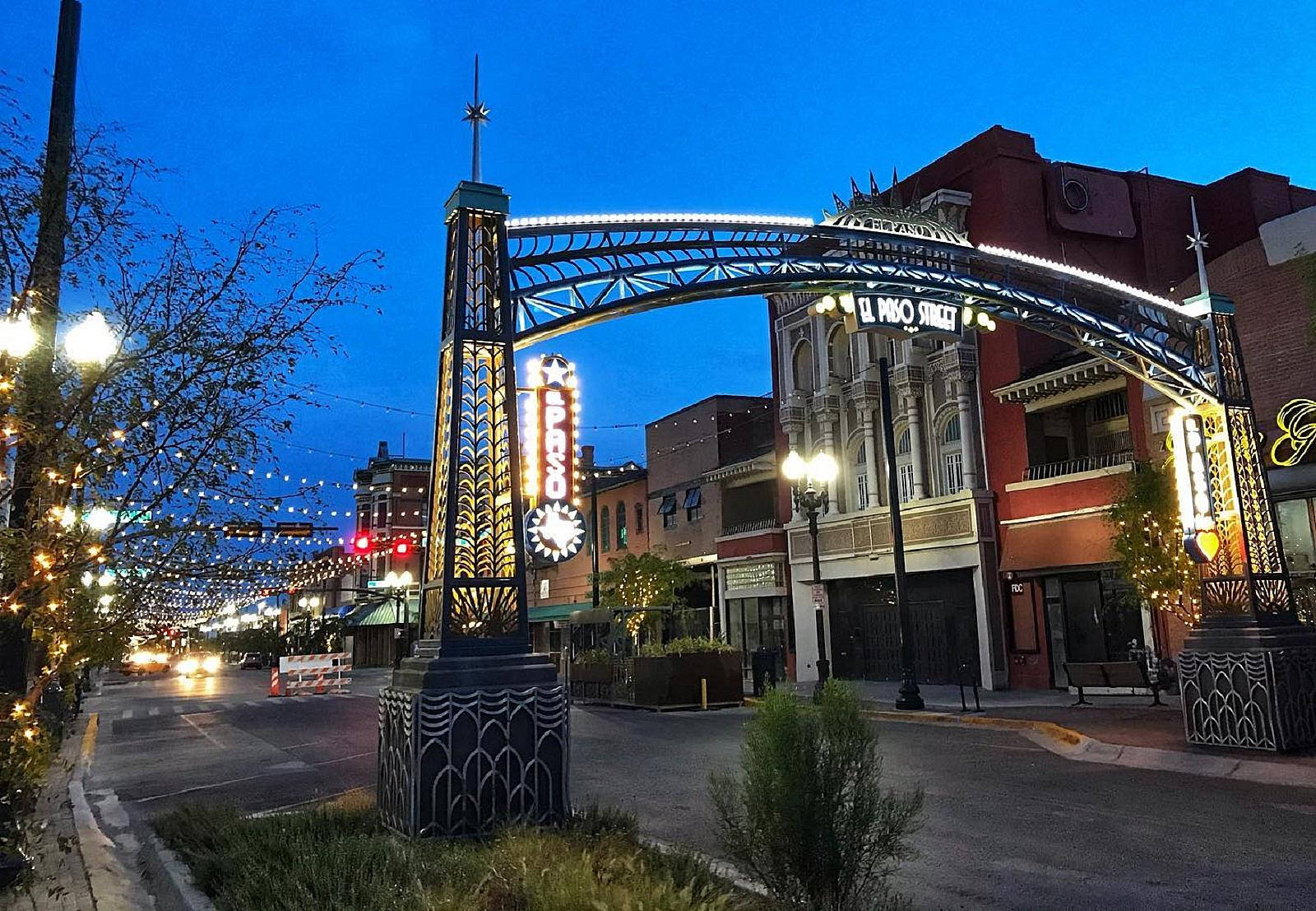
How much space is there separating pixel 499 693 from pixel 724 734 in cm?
1056

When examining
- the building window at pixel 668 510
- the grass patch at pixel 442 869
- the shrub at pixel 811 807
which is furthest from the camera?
the building window at pixel 668 510

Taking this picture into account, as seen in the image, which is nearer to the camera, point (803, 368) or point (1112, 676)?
point (1112, 676)

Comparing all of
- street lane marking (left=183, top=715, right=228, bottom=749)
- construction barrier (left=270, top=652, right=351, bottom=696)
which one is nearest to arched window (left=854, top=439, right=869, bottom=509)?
street lane marking (left=183, top=715, right=228, bottom=749)

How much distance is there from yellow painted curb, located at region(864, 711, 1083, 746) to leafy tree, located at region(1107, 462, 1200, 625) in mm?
4011

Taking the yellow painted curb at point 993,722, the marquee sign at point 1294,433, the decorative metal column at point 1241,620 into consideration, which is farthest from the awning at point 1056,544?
the decorative metal column at point 1241,620

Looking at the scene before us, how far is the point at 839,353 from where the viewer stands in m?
31.8

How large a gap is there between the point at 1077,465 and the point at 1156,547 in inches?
222

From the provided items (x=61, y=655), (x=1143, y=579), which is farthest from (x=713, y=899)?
(x=1143, y=579)

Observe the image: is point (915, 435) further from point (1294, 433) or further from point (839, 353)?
point (1294, 433)

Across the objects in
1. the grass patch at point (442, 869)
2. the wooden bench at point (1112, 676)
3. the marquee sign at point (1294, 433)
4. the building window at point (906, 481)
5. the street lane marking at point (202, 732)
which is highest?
the building window at point (906, 481)

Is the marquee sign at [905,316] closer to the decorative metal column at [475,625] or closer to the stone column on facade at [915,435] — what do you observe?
the decorative metal column at [475,625]

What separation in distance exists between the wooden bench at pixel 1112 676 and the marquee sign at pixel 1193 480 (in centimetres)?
623

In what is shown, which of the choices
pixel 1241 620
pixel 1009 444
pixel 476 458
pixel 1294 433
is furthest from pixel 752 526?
pixel 476 458

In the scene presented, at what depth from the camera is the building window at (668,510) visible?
40.6 metres
